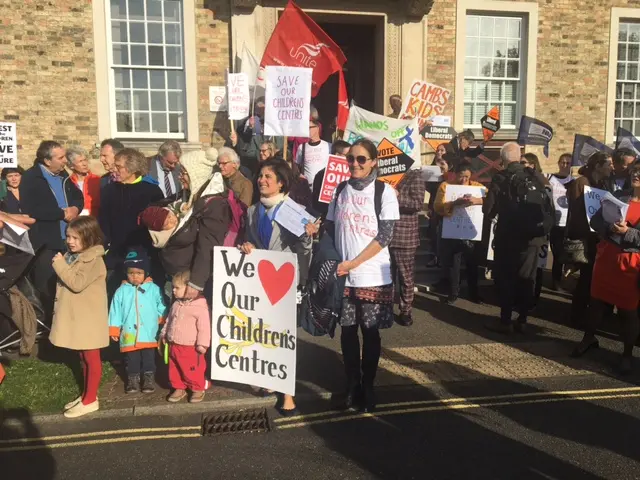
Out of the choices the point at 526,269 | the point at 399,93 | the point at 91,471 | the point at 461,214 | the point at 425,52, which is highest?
the point at 425,52

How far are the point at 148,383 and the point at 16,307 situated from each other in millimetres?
1610

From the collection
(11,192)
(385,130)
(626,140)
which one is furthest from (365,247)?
(626,140)

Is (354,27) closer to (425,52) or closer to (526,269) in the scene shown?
(425,52)

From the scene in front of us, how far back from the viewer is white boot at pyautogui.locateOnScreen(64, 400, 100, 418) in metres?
4.42

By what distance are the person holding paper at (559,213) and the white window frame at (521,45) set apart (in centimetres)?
309

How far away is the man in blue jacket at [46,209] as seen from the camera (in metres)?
5.80

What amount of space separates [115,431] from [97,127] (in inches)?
283

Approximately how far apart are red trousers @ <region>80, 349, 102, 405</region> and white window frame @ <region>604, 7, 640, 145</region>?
Answer: 1112 cm

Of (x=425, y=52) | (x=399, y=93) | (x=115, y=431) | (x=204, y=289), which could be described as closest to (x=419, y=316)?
(x=204, y=289)

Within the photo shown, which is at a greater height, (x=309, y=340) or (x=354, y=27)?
(x=354, y=27)

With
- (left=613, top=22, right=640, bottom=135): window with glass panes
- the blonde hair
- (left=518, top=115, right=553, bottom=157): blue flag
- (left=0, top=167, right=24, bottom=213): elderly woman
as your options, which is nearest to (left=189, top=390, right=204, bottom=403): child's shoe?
the blonde hair

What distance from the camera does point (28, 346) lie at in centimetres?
543

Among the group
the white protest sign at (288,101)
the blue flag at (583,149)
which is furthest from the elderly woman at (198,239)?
the blue flag at (583,149)

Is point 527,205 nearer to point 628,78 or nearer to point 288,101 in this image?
point 288,101
